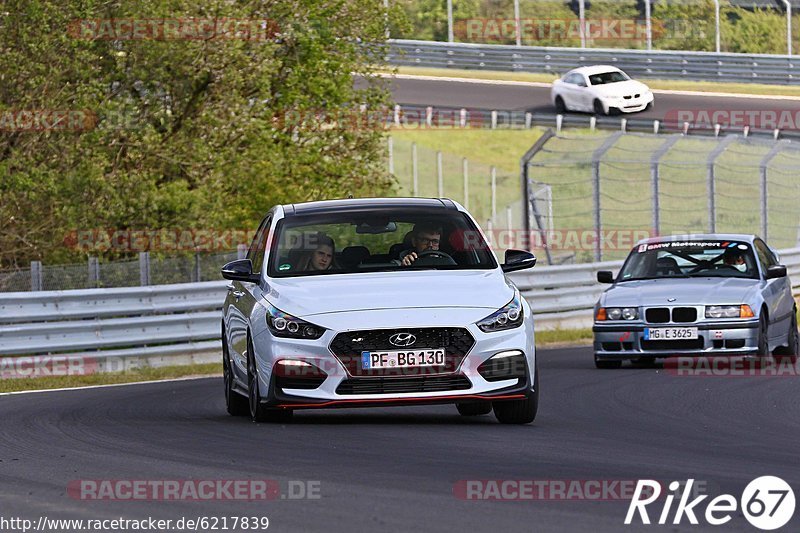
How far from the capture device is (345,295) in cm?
1083

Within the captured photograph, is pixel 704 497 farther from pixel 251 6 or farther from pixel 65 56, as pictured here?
pixel 251 6

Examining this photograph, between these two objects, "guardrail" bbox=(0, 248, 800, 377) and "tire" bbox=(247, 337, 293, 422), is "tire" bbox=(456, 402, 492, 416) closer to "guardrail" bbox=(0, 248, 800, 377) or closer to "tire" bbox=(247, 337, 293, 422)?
"tire" bbox=(247, 337, 293, 422)

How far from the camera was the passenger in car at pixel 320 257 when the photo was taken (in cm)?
1161

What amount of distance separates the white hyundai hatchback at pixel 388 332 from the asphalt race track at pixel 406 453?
251 mm

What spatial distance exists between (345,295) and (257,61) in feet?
65.5

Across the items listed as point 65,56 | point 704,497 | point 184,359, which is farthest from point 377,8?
point 704,497

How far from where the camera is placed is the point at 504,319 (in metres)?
10.7

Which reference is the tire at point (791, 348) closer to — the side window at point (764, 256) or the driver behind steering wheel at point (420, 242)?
the side window at point (764, 256)

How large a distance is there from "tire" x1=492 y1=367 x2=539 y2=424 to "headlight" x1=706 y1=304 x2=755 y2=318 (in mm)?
6307

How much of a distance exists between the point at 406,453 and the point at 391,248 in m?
2.80

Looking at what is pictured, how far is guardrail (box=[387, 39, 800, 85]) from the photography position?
5669 centimetres

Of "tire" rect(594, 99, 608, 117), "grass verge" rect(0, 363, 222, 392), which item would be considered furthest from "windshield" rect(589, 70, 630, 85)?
"grass verge" rect(0, 363, 222, 392)
